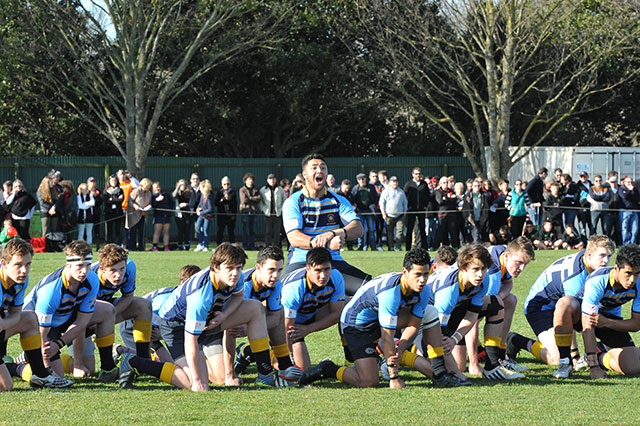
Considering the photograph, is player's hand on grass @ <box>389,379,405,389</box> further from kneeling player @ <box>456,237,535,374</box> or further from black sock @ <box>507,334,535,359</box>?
black sock @ <box>507,334,535,359</box>

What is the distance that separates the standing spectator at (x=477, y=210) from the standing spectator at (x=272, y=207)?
424cm

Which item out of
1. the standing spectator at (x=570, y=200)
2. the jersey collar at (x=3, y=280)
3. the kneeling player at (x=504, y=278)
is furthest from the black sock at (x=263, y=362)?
the standing spectator at (x=570, y=200)

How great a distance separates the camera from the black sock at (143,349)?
7562 millimetres

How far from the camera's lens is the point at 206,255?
1827 cm

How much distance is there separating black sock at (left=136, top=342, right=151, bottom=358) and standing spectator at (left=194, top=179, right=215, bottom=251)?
12113mm

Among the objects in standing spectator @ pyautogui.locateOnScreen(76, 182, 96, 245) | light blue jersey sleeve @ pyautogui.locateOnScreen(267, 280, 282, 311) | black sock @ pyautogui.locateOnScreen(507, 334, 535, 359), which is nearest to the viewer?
light blue jersey sleeve @ pyautogui.locateOnScreen(267, 280, 282, 311)

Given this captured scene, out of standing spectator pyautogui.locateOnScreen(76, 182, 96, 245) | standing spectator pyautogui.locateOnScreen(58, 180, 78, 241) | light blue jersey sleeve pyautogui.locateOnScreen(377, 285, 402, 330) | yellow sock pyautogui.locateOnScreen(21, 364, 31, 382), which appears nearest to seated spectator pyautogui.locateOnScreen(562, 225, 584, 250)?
standing spectator pyautogui.locateOnScreen(76, 182, 96, 245)

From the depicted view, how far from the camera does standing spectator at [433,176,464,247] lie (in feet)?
66.9

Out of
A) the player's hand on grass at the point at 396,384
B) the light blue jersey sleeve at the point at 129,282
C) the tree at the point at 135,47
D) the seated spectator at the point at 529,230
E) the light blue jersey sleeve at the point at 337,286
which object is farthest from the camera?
the tree at the point at 135,47

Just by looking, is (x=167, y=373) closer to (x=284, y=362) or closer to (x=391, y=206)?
(x=284, y=362)

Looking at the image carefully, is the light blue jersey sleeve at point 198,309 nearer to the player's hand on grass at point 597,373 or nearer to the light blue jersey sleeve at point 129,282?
the light blue jersey sleeve at point 129,282

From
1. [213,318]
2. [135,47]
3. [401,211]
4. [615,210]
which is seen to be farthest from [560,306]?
[135,47]

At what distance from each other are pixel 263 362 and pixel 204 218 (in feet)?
42.0

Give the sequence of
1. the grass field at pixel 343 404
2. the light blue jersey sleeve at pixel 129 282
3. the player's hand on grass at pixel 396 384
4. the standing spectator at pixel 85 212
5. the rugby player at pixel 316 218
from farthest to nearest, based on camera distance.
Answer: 1. the standing spectator at pixel 85 212
2. the rugby player at pixel 316 218
3. the light blue jersey sleeve at pixel 129 282
4. the player's hand on grass at pixel 396 384
5. the grass field at pixel 343 404
